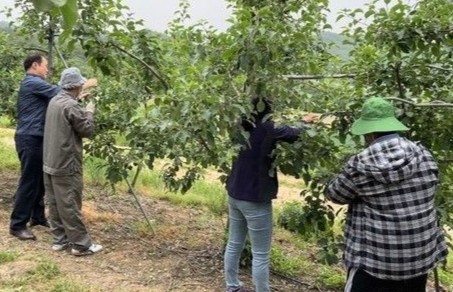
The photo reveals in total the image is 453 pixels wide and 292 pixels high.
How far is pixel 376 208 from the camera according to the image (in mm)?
2727

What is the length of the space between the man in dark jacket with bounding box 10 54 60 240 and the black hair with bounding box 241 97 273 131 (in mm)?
2224

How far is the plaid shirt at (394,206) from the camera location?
265 centimetres

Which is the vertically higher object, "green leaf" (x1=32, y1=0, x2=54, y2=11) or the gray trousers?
"green leaf" (x1=32, y1=0, x2=54, y2=11)

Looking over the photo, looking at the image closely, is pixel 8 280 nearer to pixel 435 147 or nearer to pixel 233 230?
pixel 233 230

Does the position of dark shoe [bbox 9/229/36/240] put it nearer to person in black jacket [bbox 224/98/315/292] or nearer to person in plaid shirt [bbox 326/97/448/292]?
person in black jacket [bbox 224/98/315/292]

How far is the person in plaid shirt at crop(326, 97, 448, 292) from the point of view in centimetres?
266

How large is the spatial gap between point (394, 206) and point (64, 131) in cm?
286

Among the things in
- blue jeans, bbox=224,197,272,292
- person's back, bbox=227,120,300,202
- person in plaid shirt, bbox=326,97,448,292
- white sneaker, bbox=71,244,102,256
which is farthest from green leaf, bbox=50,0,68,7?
white sneaker, bbox=71,244,102,256

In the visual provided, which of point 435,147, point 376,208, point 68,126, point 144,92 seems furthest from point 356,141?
point 68,126

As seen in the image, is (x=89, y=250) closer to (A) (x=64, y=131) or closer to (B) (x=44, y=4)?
(A) (x=64, y=131)

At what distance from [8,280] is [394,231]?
2757mm

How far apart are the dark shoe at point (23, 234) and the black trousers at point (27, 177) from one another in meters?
0.03

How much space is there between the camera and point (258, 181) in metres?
3.61

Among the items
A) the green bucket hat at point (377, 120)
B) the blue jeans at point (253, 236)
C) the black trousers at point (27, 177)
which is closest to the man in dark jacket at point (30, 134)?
the black trousers at point (27, 177)
